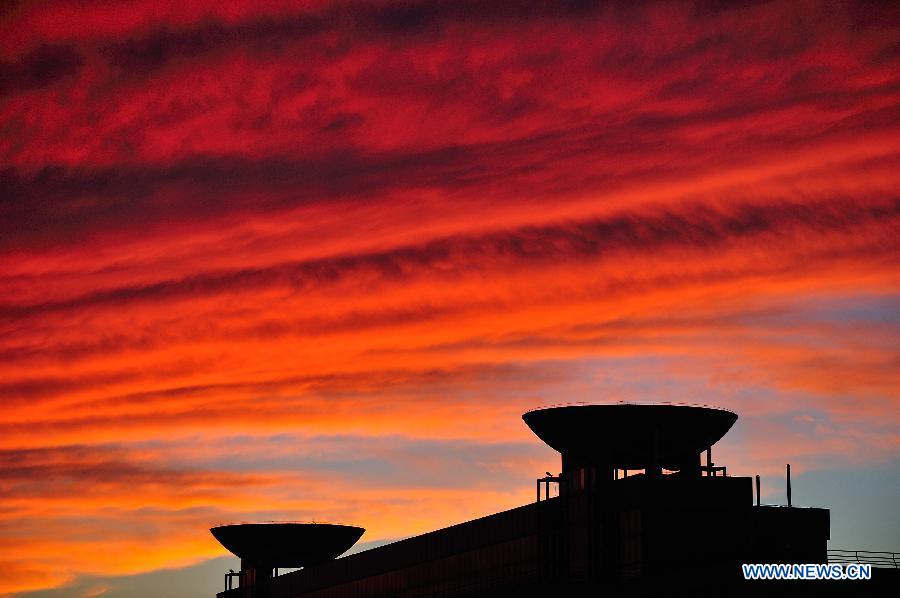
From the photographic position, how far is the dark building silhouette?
9488 cm

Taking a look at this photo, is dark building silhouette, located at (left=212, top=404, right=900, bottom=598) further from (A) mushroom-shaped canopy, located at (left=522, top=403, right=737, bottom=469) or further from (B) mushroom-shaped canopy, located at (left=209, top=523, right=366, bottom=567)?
(B) mushroom-shaped canopy, located at (left=209, top=523, right=366, bottom=567)

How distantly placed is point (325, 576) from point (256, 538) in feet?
43.4

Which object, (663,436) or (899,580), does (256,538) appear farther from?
(899,580)

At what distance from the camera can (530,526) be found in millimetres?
109000

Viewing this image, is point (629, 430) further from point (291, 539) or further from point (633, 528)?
point (291, 539)

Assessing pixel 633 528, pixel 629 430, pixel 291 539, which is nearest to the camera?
pixel 633 528

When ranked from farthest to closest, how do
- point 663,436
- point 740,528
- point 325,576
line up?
point 325,576, point 663,436, point 740,528

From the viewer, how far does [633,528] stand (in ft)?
319

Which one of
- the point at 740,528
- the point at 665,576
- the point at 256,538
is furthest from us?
the point at 256,538

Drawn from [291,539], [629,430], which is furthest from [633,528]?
[291,539]

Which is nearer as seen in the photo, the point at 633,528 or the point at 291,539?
the point at 633,528

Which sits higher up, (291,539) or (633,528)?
(291,539)

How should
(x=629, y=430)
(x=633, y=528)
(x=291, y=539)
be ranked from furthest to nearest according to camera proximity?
(x=291, y=539)
(x=629, y=430)
(x=633, y=528)

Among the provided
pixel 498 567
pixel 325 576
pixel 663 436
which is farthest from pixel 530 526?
pixel 325 576
